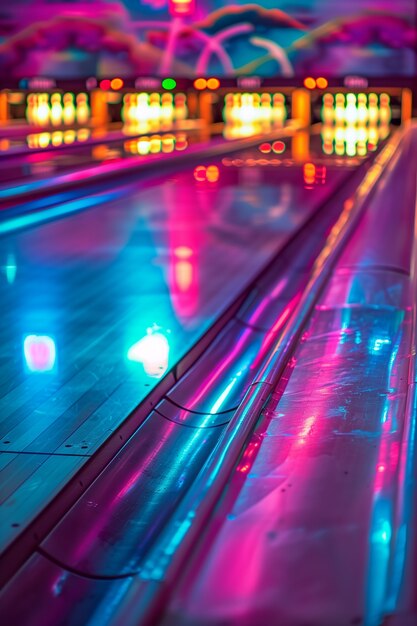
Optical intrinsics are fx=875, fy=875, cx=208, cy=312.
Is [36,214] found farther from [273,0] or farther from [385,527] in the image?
[273,0]

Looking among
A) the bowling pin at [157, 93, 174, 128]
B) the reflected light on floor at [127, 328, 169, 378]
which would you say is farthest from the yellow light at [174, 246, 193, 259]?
the bowling pin at [157, 93, 174, 128]

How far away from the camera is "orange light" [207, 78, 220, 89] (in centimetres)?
1012

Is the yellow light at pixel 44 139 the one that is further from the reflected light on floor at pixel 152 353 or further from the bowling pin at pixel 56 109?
the reflected light on floor at pixel 152 353

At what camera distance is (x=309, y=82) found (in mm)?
9922

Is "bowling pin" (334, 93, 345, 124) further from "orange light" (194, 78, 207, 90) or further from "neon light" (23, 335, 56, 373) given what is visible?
"neon light" (23, 335, 56, 373)

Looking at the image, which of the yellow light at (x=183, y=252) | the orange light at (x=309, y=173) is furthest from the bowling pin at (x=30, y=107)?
the yellow light at (x=183, y=252)

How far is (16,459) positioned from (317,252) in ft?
8.05

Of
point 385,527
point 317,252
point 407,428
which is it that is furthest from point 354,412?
point 317,252

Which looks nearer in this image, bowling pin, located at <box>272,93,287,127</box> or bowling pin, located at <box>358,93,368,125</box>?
bowling pin, located at <box>358,93,368,125</box>

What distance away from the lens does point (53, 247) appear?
384cm

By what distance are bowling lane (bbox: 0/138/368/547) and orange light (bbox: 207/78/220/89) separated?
15.2 ft

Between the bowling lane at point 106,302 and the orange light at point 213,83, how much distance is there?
4637mm

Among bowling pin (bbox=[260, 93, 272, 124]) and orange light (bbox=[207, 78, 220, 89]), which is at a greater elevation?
orange light (bbox=[207, 78, 220, 89])

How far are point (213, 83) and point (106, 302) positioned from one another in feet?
25.4
